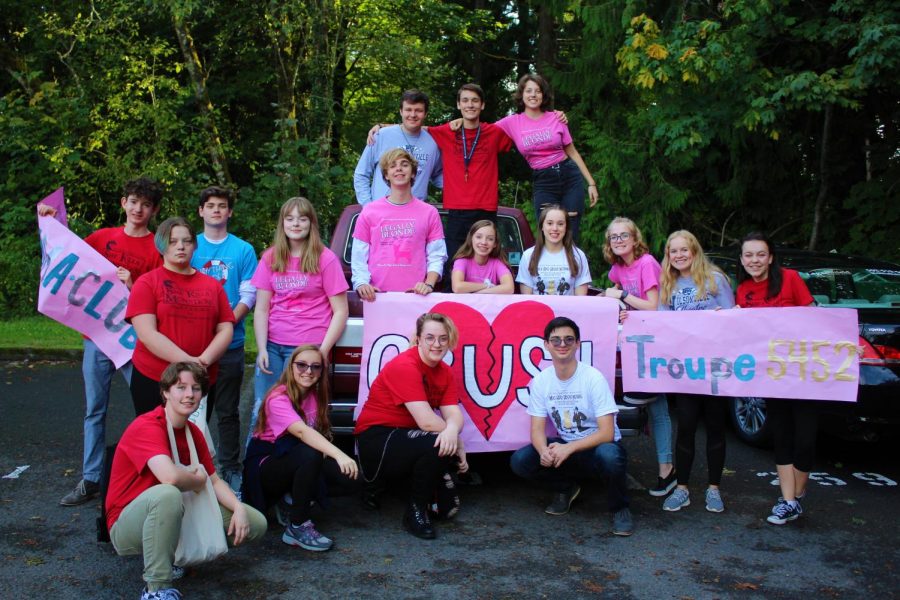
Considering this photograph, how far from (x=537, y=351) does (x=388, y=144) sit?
214 centimetres

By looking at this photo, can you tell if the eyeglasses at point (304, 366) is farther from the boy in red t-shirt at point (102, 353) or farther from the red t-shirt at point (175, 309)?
the boy in red t-shirt at point (102, 353)

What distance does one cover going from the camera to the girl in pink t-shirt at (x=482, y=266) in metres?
6.16

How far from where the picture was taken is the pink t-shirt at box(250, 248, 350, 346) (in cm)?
554

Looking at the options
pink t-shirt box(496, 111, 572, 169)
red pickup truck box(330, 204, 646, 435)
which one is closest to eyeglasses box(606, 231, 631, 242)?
red pickup truck box(330, 204, 646, 435)

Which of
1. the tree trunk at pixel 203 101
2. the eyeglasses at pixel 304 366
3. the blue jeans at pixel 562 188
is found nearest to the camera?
the eyeglasses at pixel 304 366

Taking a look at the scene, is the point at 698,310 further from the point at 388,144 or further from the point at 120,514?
the point at 120,514

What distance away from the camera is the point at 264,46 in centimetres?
1884

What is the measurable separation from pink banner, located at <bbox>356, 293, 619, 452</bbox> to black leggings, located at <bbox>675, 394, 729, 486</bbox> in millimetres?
551

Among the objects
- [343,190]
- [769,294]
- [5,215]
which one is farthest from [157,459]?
[5,215]

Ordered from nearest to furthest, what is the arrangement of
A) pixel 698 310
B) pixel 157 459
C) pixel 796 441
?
pixel 157 459
pixel 796 441
pixel 698 310

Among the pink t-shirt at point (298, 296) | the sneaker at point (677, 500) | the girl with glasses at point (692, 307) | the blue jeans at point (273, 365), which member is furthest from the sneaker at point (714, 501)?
the blue jeans at point (273, 365)

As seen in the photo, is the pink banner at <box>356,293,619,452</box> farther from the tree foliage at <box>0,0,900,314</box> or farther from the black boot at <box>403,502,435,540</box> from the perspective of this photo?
the tree foliage at <box>0,0,900,314</box>

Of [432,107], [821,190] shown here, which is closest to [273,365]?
[821,190]

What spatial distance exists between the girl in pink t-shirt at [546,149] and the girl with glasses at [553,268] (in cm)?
90
